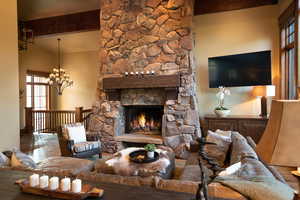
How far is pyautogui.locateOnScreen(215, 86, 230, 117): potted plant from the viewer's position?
5.34 meters

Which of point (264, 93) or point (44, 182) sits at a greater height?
point (264, 93)

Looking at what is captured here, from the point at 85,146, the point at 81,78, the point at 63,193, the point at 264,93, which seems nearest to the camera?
the point at 63,193

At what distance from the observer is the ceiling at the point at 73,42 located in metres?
8.45

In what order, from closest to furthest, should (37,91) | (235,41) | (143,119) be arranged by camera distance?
(235,41), (143,119), (37,91)

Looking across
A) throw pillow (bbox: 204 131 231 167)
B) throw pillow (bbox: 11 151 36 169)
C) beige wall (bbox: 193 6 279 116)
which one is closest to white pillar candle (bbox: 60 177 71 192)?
throw pillow (bbox: 11 151 36 169)

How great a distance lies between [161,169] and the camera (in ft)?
9.71

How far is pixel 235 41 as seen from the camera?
576 centimetres

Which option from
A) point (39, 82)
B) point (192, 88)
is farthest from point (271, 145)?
point (39, 82)

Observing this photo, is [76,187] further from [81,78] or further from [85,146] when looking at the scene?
[81,78]

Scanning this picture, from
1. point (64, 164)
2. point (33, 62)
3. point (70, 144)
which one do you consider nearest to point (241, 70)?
point (70, 144)

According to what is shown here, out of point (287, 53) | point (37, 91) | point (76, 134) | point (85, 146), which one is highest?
point (287, 53)

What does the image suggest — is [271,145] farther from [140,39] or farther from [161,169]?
[140,39]

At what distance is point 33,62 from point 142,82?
6187 mm

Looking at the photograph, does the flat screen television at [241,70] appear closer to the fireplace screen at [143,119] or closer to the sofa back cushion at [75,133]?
the fireplace screen at [143,119]
